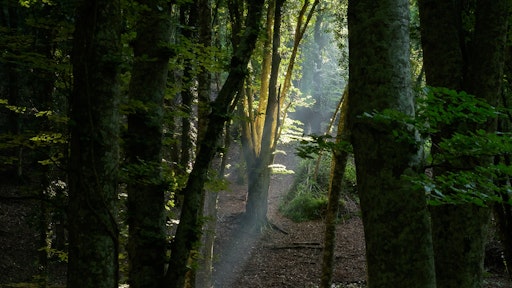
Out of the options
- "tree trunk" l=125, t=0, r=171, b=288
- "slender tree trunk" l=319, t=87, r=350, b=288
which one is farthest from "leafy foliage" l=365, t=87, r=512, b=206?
"slender tree trunk" l=319, t=87, r=350, b=288

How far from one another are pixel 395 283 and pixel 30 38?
3.50 metres

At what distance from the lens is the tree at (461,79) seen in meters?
2.99

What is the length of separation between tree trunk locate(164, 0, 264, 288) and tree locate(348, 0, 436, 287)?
4.95 ft

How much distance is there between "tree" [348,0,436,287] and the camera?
2.06 metres

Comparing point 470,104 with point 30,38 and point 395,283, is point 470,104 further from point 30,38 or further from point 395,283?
point 30,38

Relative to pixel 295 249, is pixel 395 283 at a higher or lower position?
higher

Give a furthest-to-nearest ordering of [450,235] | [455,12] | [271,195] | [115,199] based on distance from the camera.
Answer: [271,195] → [455,12] → [450,235] → [115,199]

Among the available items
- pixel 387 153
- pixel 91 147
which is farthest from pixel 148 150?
pixel 387 153

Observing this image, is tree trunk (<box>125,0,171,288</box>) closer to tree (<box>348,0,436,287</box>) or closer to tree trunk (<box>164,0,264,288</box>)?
tree trunk (<box>164,0,264,288</box>)

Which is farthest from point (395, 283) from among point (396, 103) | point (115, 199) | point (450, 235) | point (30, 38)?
point (30, 38)

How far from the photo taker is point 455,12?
3301mm

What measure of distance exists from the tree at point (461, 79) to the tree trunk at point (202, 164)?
Result: 162 centimetres

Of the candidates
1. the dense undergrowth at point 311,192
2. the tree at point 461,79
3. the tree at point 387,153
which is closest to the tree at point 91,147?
the tree at point 387,153

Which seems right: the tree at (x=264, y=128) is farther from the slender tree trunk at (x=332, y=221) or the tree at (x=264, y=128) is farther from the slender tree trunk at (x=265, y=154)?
the slender tree trunk at (x=332, y=221)
